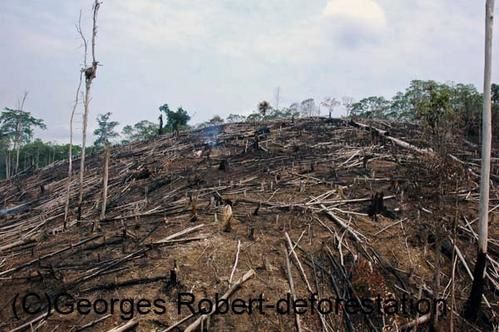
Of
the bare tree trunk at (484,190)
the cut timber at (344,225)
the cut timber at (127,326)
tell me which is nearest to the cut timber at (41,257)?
the cut timber at (127,326)

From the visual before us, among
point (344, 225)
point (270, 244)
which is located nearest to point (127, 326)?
point (270, 244)

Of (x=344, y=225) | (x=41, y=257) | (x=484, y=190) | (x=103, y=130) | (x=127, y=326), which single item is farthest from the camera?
(x=103, y=130)

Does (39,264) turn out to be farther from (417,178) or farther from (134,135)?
(134,135)

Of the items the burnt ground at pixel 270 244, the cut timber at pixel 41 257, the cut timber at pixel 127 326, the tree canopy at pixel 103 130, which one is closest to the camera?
the cut timber at pixel 127 326

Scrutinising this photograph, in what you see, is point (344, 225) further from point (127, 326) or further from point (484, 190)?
point (127, 326)

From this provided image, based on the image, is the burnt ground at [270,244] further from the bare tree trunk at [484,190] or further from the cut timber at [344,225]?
the bare tree trunk at [484,190]

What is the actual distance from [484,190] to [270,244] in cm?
399

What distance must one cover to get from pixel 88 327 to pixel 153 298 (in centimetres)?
104

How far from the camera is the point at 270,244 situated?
331 inches

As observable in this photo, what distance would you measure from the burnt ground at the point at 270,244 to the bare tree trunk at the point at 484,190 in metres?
0.30

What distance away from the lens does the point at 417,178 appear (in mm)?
7000

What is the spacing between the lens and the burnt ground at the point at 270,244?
266 inches

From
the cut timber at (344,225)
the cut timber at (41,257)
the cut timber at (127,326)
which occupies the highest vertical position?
the cut timber at (344,225)

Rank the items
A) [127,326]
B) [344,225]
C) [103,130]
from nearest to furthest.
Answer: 1. [127,326]
2. [344,225]
3. [103,130]
